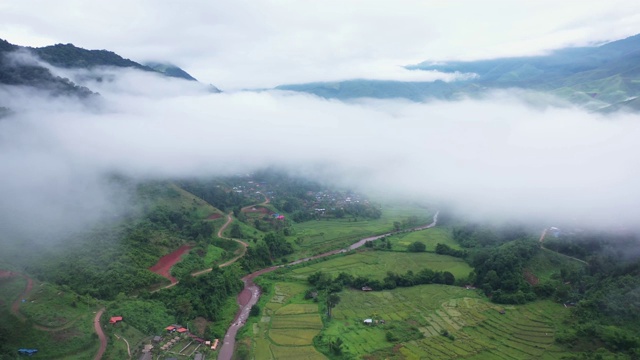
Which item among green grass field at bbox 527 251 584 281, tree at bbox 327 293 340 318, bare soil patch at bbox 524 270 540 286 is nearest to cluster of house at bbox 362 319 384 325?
tree at bbox 327 293 340 318

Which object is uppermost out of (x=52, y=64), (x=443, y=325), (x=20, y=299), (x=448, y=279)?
(x=52, y=64)

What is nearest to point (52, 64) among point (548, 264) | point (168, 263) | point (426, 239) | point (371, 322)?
point (168, 263)

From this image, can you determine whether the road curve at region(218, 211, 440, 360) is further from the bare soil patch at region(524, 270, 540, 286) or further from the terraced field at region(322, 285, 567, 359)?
the bare soil patch at region(524, 270, 540, 286)

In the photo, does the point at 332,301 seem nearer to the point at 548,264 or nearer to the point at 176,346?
the point at 176,346

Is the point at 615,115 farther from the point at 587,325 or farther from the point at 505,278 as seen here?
the point at 587,325

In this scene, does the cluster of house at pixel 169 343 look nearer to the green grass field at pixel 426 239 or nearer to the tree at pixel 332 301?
the tree at pixel 332 301

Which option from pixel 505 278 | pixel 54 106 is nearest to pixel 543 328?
pixel 505 278

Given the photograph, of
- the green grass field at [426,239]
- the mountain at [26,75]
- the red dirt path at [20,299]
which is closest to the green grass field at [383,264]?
the green grass field at [426,239]
